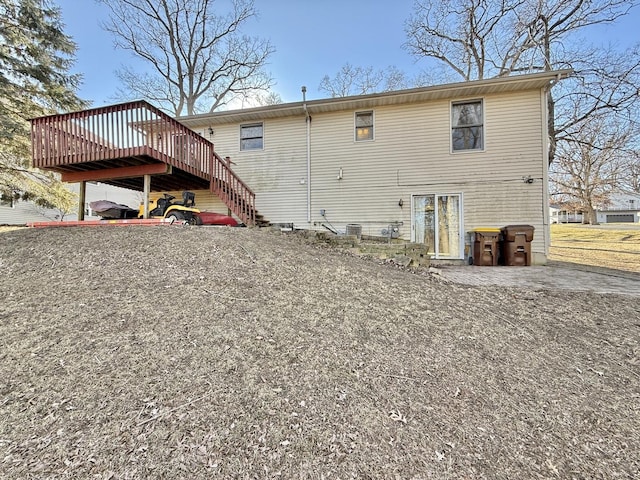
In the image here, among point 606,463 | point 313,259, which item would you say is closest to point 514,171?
point 313,259

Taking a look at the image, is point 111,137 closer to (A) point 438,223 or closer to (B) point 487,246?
(A) point 438,223

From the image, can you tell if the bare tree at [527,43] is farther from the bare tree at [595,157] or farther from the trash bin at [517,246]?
the trash bin at [517,246]

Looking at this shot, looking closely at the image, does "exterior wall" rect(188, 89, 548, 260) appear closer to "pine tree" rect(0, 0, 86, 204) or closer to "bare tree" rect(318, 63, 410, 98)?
"pine tree" rect(0, 0, 86, 204)

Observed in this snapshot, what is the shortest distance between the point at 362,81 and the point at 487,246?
41.9 feet

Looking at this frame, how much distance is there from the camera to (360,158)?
851 centimetres

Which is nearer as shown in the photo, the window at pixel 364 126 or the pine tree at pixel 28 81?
the window at pixel 364 126

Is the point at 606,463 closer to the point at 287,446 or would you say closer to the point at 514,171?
the point at 287,446

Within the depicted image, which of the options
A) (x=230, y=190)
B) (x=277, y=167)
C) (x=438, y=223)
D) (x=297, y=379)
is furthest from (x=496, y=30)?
(x=297, y=379)

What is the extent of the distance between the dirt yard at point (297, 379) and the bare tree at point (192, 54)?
16.0m

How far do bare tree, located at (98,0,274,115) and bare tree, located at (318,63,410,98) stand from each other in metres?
3.71

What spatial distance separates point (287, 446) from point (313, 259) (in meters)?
3.23

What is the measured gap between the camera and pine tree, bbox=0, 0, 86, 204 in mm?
9672

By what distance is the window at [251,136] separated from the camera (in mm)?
9230

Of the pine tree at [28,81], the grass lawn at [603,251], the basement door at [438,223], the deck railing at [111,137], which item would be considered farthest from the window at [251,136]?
the grass lawn at [603,251]
